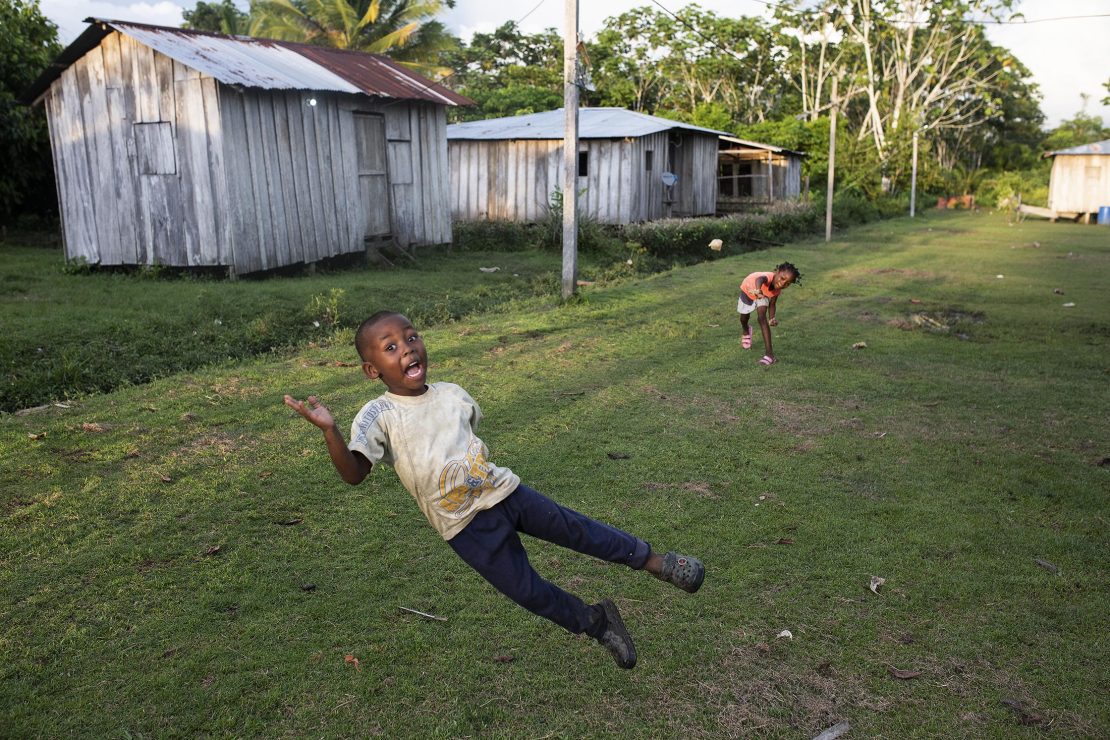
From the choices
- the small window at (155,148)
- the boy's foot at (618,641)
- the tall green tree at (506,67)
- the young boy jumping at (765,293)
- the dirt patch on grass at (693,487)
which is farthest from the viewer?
the tall green tree at (506,67)

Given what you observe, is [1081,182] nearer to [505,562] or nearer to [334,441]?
[505,562]

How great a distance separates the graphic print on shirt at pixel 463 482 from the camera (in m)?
3.13

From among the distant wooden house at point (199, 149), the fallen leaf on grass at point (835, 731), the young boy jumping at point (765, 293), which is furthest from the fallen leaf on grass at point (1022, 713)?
the distant wooden house at point (199, 149)

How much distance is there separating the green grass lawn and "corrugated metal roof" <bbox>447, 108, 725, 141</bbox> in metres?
15.1

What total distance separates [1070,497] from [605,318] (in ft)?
22.0

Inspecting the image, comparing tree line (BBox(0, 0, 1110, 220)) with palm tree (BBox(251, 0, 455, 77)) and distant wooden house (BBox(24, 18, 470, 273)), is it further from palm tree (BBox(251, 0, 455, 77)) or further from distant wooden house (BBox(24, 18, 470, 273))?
distant wooden house (BBox(24, 18, 470, 273))

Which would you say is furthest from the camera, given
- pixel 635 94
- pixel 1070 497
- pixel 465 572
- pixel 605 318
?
pixel 635 94

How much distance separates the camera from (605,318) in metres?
11.3

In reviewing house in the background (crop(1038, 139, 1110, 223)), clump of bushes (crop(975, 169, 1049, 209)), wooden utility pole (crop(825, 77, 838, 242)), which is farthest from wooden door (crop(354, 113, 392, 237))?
clump of bushes (crop(975, 169, 1049, 209))

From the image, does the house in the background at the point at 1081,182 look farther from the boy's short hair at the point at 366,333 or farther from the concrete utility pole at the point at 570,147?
the boy's short hair at the point at 366,333

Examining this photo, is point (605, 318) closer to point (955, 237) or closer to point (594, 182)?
point (594, 182)

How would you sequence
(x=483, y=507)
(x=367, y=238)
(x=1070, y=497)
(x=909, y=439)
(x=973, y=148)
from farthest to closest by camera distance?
(x=973, y=148) < (x=367, y=238) < (x=909, y=439) < (x=1070, y=497) < (x=483, y=507)

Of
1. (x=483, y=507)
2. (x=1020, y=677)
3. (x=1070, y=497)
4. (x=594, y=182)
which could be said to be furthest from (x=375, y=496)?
(x=594, y=182)

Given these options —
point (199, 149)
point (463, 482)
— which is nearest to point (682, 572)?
point (463, 482)
